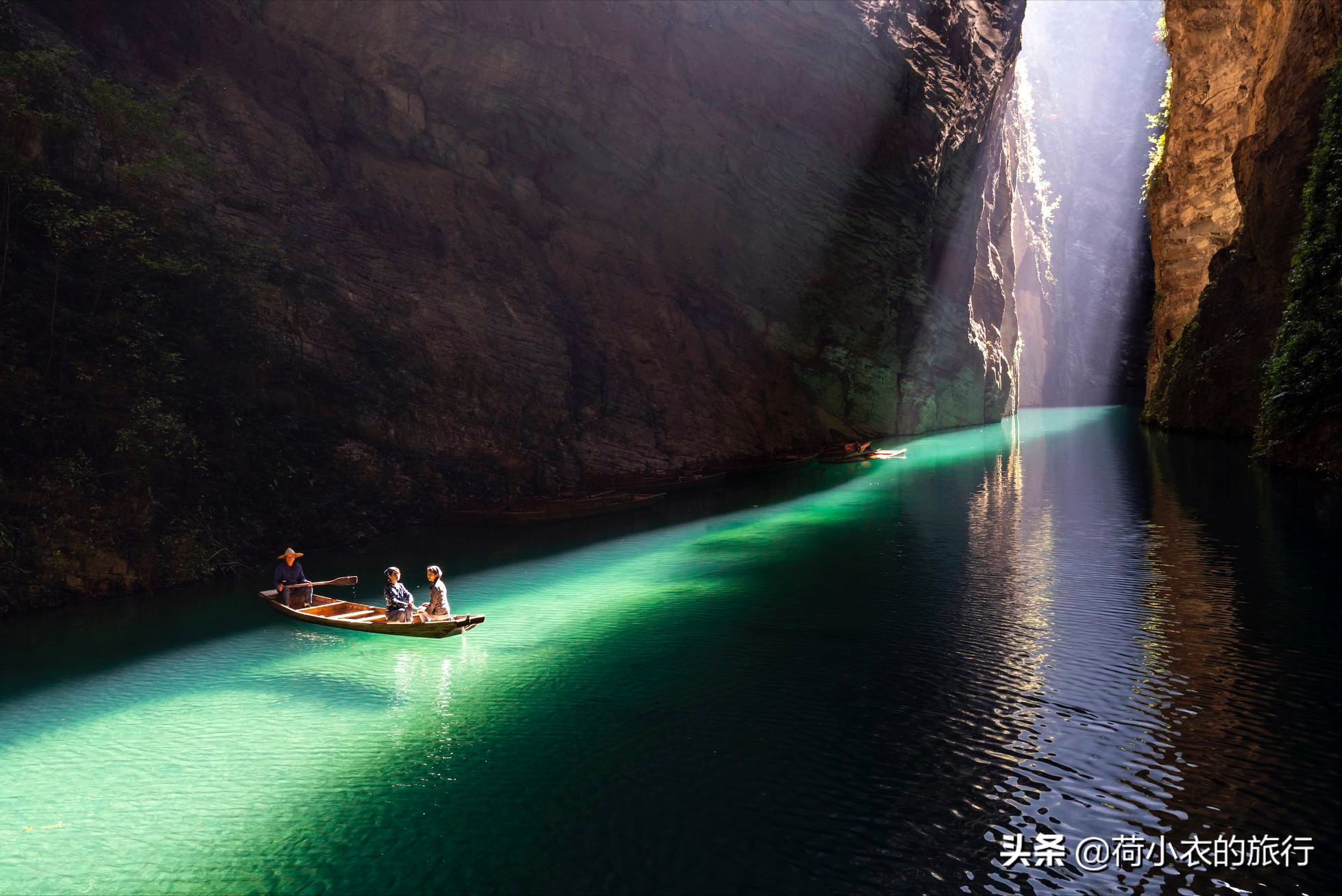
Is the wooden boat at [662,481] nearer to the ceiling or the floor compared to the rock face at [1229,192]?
nearer to the floor

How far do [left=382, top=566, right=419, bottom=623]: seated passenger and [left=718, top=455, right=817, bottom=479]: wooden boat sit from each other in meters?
26.8

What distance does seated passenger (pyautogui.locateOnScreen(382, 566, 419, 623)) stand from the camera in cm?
1446

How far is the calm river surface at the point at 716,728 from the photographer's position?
7281 millimetres

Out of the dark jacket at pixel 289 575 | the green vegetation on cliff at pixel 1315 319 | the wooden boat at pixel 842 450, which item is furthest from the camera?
the wooden boat at pixel 842 450

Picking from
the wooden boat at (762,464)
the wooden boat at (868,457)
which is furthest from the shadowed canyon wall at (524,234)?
the wooden boat at (868,457)

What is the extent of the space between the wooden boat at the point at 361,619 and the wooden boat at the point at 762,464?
26.3m

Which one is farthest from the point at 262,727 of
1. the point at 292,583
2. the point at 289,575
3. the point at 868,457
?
the point at 868,457

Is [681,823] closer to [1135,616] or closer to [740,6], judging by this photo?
[1135,616]

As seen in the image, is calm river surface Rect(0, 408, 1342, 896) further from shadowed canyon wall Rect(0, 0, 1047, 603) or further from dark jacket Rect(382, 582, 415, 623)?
shadowed canyon wall Rect(0, 0, 1047, 603)

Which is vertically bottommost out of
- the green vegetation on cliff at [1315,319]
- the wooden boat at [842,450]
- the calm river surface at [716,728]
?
the calm river surface at [716,728]

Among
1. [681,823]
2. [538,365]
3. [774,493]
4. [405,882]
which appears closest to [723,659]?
[681,823]

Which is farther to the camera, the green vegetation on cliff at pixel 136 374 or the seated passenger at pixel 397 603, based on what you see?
the green vegetation on cliff at pixel 136 374

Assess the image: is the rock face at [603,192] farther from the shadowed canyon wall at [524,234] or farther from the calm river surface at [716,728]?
the calm river surface at [716,728]

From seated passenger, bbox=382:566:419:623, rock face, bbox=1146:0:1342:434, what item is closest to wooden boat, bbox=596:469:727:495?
seated passenger, bbox=382:566:419:623
